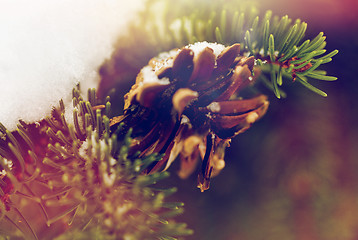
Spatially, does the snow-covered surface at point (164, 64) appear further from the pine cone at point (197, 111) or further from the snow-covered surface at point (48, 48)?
the snow-covered surface at point (48, 48)

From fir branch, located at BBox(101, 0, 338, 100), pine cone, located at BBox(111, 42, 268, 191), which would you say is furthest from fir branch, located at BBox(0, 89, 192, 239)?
fir branch, located at BBox(101, 0, 338, 100)

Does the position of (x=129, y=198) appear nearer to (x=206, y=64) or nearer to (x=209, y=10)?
(x=206, y=64)

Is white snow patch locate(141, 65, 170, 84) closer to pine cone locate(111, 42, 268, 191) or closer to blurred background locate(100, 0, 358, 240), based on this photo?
pine cone locate(111, 42, 268, 191)

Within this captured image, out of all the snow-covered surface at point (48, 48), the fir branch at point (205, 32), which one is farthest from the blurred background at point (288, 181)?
the snow-covered surface at point (48, 48)

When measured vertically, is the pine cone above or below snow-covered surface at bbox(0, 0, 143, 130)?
below

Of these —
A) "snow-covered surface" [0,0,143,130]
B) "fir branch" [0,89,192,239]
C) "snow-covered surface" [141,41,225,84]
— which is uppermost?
"snow-covered surface" [0,0,143,130]

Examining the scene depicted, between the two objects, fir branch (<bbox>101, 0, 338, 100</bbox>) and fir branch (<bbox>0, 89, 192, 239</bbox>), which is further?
fir branch (<bbox>101, 0, 338, 100</bbox>)

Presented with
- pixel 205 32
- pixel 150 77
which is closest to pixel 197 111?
pixel 150 77
